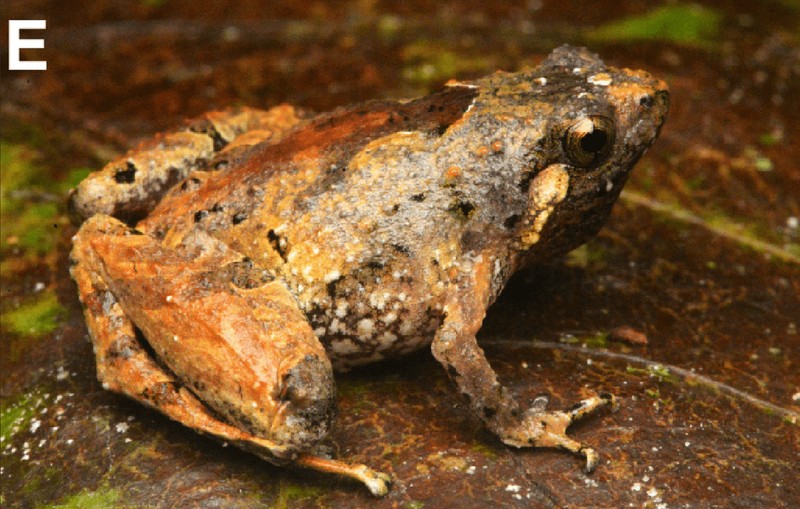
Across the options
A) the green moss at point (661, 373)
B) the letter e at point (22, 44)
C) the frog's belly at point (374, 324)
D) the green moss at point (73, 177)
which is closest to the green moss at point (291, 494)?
the frog's belly at point (374, 324)

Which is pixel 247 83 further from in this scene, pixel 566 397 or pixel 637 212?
pixel 566 397

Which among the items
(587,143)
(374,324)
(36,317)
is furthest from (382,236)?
(36,317)

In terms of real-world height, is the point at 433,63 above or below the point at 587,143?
above

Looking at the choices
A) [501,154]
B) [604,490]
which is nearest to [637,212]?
[501,154]

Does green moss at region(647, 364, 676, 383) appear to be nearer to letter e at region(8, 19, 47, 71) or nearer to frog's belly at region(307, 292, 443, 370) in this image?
frog's belly at region(307, 292, 443, 370)

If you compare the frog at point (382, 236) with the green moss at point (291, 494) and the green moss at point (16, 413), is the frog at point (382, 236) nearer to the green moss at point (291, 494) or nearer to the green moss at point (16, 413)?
the green moss at point (291, 494)

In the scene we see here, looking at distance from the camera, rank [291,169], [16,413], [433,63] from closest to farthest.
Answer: [291,169] < [16,413] < [433,63]

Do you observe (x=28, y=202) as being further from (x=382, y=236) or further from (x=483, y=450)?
(x=483, y=450)
